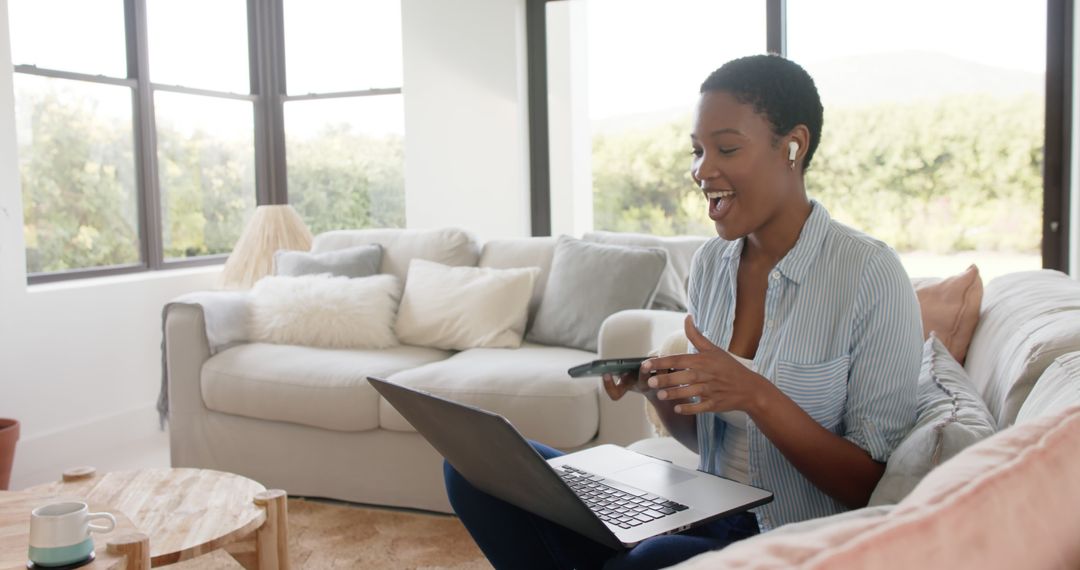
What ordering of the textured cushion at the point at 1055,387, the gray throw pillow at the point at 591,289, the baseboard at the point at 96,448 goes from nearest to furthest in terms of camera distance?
1. the textured cushion at the point at 1055,387
2. the gray throw pillow at the point at 591,289
3. the baseboard at the point at 96,448

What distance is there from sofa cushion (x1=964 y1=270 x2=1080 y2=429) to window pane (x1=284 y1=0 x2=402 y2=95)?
3.80 meters

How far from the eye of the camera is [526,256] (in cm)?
349

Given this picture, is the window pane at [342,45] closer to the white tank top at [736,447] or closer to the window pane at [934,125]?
the window pane at [934,125]

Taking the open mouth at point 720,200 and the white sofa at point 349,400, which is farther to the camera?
the white sofa at point 349,400

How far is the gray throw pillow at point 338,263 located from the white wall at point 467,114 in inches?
39.3

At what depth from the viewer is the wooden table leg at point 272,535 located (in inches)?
78.1

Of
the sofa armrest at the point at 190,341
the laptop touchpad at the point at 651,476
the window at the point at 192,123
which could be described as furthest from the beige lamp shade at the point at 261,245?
the laptop touchpad at the point at 651,476

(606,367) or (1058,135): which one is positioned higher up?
(1058,135)

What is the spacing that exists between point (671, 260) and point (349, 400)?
47.7 inches

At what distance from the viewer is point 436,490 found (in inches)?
114

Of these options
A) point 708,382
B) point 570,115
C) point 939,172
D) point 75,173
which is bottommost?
point 708,382

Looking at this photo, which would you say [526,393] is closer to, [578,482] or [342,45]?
[578,482]

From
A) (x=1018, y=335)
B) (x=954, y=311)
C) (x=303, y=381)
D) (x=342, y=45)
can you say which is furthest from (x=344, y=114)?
(x=1018, y=335)

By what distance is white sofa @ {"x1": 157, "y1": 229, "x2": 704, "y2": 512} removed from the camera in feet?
8.91
